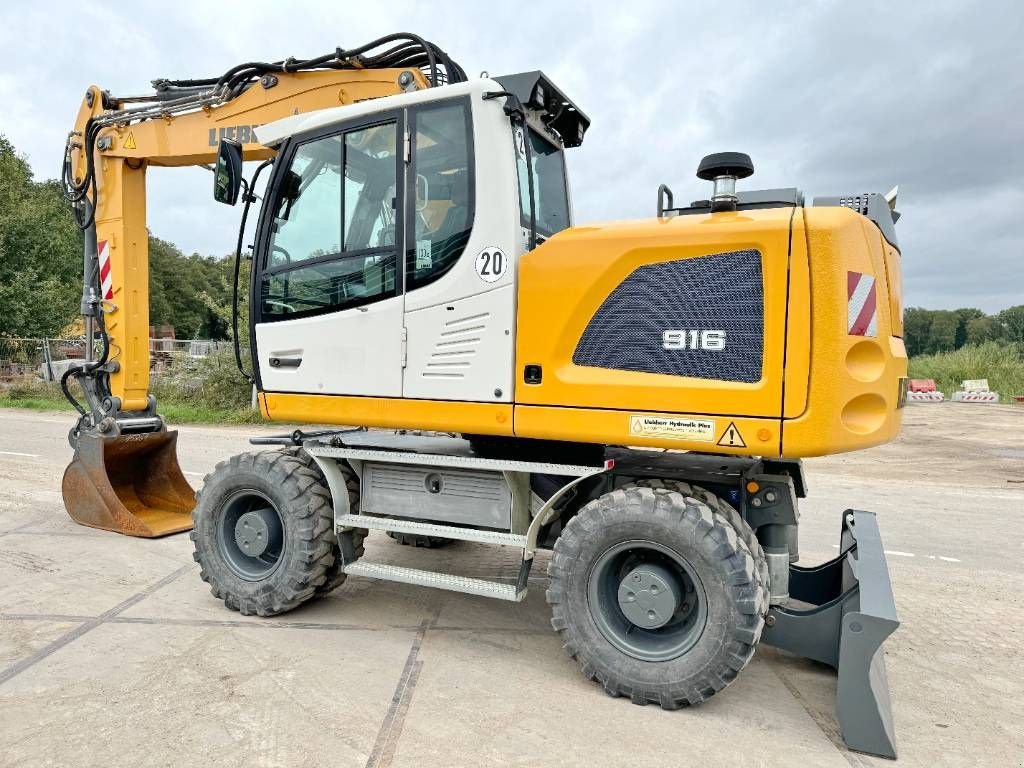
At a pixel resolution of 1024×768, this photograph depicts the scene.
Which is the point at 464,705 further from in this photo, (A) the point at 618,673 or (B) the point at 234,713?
(B) the point at 234,713

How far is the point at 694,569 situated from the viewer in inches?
124

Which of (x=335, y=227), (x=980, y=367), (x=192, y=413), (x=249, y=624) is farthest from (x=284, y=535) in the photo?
(x=980, y=367)

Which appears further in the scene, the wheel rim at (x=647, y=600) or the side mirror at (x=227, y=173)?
the side mirror at (x=227, y=173)

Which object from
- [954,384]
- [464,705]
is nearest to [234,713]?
[464,705]

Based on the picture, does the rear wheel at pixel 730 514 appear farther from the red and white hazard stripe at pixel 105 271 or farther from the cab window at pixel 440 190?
the red and white hazard stripe at pixel 105 271

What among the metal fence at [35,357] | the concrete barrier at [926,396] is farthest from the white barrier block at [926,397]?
the metal fence at [35,357]

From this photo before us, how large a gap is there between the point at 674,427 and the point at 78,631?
11.0 ft

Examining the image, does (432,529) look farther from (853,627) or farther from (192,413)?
(192,413)

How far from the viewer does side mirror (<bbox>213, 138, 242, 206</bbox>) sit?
409 centimetres

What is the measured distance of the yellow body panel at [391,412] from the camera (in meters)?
3.62

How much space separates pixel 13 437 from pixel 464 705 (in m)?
11.4

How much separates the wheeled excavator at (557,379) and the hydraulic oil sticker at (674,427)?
0.03 ft

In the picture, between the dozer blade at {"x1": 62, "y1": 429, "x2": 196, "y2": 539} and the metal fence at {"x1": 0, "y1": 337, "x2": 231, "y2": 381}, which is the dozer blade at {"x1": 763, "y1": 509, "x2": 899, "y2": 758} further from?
the metal fence at {"x1": 0, "y1": 337, "x2": 231, "y2": 381}

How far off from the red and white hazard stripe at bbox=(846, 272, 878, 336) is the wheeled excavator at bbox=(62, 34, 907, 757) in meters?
0.01
